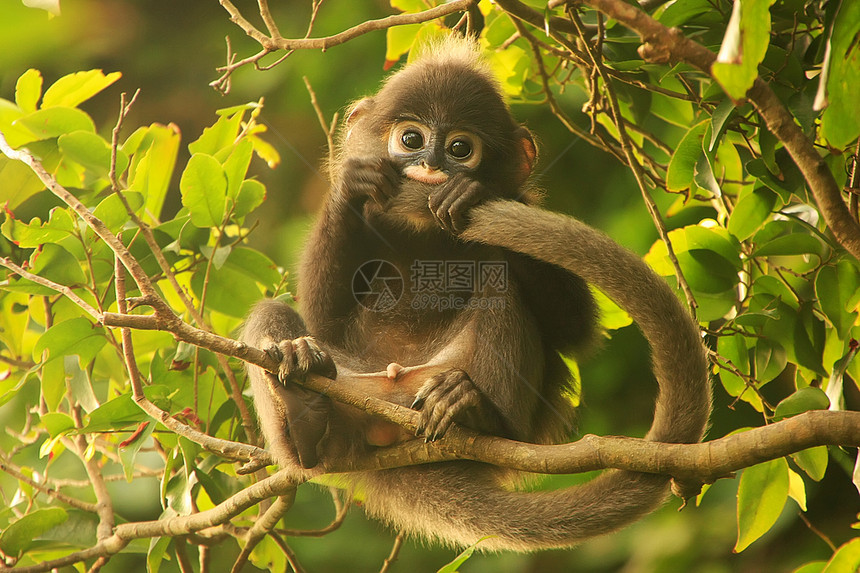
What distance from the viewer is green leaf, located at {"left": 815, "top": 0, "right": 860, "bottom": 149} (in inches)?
58.9

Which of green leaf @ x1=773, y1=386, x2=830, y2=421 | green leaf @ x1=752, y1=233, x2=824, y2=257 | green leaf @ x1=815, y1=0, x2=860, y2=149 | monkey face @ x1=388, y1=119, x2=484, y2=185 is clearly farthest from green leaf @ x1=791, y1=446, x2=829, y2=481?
monkey face @ x1=388, y1=119, x2=484, y2=185

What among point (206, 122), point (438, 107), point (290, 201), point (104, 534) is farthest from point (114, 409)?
point (206, 122)

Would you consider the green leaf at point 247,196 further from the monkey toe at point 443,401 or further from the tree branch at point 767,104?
the tree branch at point 767,104

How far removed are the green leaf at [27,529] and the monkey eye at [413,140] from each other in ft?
5.76

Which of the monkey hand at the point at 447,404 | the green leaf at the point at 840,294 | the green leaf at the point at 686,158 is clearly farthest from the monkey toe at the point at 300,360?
the green leaf at the point at 840,294

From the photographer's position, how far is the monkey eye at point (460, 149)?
275 centimetres

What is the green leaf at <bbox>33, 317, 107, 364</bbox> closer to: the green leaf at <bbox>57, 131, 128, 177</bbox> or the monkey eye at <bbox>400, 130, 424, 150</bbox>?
the green leaf at <bbox>57, 131, 128, 177</bbox>

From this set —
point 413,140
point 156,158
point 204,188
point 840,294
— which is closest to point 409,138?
point 413,140

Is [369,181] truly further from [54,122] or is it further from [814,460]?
[814,460]

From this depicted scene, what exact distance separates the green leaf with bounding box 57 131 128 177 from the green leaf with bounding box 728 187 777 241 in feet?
6.58

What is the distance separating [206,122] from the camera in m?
5.94

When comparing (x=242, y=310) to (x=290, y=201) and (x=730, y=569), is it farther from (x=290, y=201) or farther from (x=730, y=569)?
(x=730, y=569)

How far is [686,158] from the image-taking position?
7.70 ft

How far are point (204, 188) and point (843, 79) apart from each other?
6.50 feet
